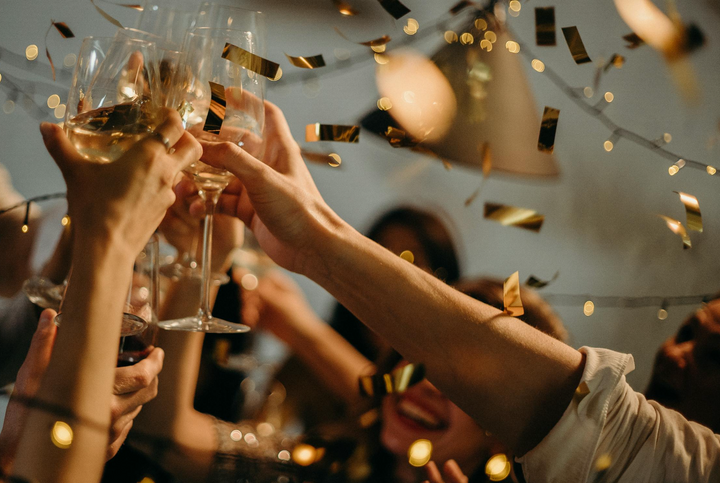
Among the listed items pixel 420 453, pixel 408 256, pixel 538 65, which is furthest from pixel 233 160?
pixel 538 65

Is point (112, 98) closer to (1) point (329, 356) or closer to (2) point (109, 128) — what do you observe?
(2) point (109, 128)

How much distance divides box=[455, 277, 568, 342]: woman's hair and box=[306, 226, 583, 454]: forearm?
37cm

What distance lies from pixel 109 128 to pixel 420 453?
33.7 inches

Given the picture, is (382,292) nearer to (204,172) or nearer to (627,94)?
(204,172)

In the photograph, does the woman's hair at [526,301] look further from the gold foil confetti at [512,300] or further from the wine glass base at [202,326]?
the wine glass base at [202,326]

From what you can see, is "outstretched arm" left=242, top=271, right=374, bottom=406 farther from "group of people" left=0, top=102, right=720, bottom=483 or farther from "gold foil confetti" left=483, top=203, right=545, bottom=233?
"gold foil confetti" left=483, top=203, right=545, bottom=233

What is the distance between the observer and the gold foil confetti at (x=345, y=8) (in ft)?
3.25

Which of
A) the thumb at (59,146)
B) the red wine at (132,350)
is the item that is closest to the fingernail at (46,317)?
the red wine at (132,350)

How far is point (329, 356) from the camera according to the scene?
1.04 meters

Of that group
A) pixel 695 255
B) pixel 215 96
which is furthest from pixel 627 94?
pixel 215 96

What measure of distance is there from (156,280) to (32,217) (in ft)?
0.97

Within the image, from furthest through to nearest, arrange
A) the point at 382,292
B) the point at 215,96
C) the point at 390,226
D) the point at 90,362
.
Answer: the point at 390,226, the point at 382,292, the point at 215,96, the point at 90,362

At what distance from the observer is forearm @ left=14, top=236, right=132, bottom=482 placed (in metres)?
0.48

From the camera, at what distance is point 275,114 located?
0.79 m
